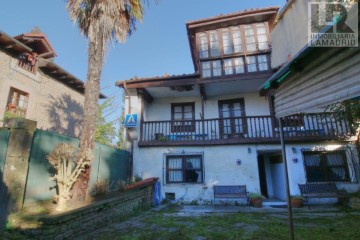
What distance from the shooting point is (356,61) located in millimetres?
2367

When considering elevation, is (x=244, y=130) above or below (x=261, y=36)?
below

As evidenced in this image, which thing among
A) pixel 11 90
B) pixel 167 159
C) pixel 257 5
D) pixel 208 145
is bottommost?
pixel 167 159

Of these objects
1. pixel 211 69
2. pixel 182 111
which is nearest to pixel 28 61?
pixel 182 111

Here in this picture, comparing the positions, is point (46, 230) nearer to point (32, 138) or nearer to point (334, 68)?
point (32, 138)

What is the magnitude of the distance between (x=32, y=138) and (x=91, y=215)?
2475mm

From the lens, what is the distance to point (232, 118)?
452 inches

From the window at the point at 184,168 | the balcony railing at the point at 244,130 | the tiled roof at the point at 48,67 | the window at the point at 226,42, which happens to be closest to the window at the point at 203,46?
the window at the point at 226,42

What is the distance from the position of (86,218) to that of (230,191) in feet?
21.9

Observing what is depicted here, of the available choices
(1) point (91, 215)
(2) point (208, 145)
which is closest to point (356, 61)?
(1) point (91, 215)

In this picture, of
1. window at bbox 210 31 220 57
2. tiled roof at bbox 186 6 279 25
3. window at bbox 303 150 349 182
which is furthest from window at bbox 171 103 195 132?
window at bbox 303 150 349 182

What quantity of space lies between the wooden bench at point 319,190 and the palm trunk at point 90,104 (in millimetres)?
8868

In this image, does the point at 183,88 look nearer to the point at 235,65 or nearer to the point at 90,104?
the point at 235,65

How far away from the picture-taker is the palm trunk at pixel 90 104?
6033 millimetres

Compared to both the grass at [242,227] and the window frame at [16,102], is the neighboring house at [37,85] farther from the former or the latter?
the grass at [242,227]
